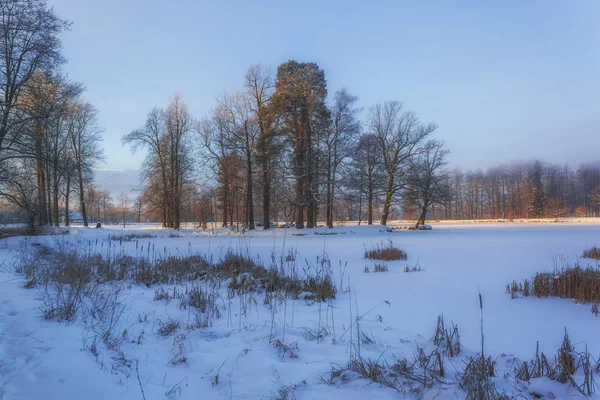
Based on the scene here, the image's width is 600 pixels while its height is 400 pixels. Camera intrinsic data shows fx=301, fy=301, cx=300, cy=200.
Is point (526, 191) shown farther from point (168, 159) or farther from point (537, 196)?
point (168, 159)

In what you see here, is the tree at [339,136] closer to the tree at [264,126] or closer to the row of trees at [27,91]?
the tree at [264,126]

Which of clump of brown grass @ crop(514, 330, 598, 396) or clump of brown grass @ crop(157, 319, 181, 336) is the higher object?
clump of brown grass @ crop(514, 330, 598, 396)

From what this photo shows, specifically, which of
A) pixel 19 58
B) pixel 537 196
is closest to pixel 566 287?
pixel 19 58

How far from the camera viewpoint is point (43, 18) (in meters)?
12.2

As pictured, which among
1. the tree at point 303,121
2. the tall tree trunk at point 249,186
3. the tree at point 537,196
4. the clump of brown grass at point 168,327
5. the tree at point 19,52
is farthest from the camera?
the tree at point 537,196

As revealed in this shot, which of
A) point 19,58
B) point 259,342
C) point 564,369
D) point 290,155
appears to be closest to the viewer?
point 564,369

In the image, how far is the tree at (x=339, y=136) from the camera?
81.3 ft

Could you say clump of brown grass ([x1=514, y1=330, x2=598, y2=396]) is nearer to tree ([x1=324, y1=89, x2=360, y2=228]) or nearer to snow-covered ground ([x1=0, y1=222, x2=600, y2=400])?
snow-covered ground ([x1=0, y1=222, x2=600, y2=400])

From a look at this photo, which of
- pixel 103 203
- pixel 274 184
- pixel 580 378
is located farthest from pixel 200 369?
pixel 103 203

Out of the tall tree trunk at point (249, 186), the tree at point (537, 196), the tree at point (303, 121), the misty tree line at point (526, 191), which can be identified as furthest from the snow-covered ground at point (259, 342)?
the tree at point (537, 196)

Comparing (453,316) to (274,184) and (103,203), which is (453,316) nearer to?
(274,184)

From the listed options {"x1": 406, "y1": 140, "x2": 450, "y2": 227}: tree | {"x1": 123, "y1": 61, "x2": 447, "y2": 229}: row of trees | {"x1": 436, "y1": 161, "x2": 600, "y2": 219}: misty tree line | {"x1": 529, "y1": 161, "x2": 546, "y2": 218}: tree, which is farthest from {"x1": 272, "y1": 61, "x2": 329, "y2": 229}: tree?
{"x1": 529, "y1": 161, "x2": 546, "y2": 218}: tree

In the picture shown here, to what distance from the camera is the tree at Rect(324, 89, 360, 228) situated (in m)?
24.8

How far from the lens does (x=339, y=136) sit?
83.7 feet
